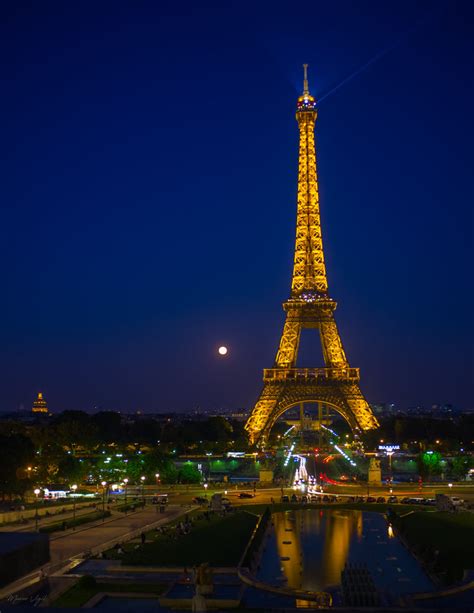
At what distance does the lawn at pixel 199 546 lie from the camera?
103ft

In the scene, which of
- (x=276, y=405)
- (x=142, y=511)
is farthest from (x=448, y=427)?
(x=142, y=511)

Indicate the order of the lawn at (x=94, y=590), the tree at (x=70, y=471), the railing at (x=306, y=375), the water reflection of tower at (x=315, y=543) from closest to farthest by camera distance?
the lawn at (x=94, y=590)
the water reflection of tower at (x=315, y=543)
the tree at (x=70, y=471)
the railing at (x=306, y=375)

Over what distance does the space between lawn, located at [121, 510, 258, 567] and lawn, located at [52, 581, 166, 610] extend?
389cm

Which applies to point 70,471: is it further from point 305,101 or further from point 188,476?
point 305,101

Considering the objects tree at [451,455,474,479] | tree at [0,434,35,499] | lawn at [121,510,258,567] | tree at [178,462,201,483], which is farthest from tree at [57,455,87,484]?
tree at [451,455,474,479]

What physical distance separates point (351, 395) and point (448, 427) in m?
21.5

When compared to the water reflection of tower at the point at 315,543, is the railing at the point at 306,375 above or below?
above

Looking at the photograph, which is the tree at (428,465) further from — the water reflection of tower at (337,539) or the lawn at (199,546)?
the lawn at (199,546)

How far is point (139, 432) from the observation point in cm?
12900

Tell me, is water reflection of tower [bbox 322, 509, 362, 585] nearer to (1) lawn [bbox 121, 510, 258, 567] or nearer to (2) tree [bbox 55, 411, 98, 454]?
(1) lawn [bbox 121, 510, 258, 567]

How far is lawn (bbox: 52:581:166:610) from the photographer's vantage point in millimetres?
24141

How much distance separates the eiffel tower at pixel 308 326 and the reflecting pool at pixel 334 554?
55.3 m

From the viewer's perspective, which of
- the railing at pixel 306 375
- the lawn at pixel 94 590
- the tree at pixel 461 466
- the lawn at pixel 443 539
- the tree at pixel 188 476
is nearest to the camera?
the lawn at pixel 94 590

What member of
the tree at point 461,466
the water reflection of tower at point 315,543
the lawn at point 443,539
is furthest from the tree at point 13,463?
the tree at point 461,466
